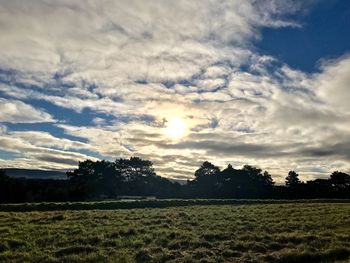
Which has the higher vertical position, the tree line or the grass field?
the tree line

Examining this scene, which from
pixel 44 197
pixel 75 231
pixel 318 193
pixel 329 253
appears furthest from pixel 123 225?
pixel 318 193

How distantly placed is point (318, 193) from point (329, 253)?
9195cm

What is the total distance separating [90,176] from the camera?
11225cm

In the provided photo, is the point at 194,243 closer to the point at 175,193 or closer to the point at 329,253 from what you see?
the point at 329,253

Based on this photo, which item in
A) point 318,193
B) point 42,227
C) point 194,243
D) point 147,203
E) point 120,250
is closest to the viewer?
point 120,250

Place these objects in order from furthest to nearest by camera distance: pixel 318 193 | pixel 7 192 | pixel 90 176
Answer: pixel 90 176
pixel 318 193
pixel 7 192

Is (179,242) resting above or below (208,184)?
below

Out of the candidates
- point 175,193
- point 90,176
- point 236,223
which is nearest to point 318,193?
point 175,193

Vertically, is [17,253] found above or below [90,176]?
below

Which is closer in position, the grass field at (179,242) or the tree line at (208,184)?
the grass field at (179,242)

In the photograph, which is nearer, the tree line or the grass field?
the grass field

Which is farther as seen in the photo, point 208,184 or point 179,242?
point 208,184

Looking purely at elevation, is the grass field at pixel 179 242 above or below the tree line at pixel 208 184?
below

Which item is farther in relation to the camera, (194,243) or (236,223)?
(236,223)
